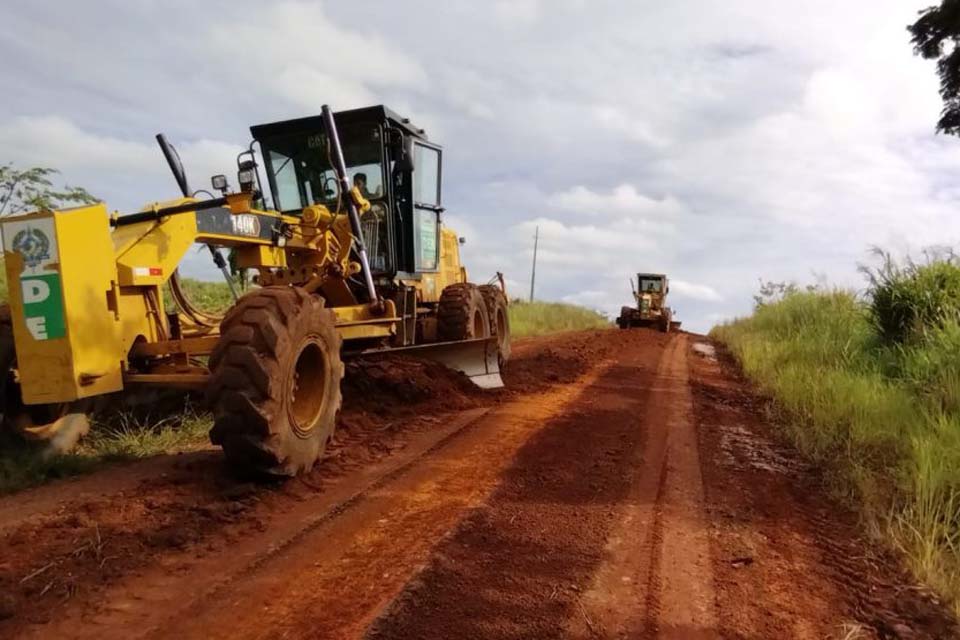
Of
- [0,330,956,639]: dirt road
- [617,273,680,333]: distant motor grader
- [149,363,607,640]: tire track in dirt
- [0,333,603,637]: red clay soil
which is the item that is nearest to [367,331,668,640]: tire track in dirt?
[0,330,956,639]: dirt road

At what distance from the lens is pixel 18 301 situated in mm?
4273

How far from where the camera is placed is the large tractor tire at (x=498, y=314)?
420 inches

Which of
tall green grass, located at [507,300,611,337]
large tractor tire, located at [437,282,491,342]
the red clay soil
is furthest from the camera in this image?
tall green grass, located at [507,300,611,337]

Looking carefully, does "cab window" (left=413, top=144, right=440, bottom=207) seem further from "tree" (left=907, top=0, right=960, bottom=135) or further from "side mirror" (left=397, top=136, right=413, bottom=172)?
"tree" (left=907, top=0, right=960, bottom=135)

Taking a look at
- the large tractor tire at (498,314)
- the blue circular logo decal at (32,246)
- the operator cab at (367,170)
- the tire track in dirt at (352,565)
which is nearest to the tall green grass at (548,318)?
the large tractor tire at (498,314)

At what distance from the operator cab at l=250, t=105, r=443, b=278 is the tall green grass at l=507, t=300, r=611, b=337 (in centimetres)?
1378

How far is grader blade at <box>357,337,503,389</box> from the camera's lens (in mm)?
7887

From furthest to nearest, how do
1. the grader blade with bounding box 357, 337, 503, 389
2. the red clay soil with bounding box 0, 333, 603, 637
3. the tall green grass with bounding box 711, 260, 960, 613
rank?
the grader blade with bounding box 357, 337, 503, 389 → the tall green grass with bounding box 711, 260, 960, 613 → the red clay soil with bounding box 0, 333, 603, 637

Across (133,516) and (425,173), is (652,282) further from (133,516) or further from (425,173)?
(133,516)

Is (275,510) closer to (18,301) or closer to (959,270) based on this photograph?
(18,301)

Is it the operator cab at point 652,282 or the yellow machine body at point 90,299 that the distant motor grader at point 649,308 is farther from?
the yellow machine body at point 90,299

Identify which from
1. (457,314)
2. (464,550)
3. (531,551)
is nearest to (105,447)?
(464,550)

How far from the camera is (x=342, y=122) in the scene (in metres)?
7.72

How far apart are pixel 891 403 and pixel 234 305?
5.69 meters
